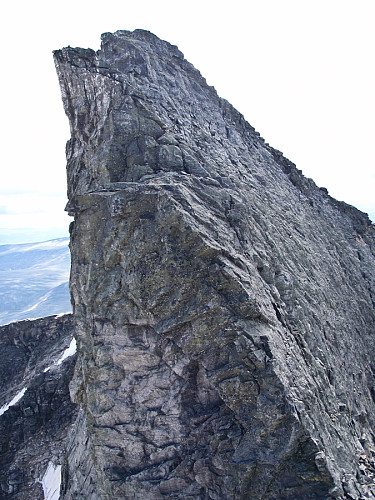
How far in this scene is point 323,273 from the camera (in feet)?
88.4

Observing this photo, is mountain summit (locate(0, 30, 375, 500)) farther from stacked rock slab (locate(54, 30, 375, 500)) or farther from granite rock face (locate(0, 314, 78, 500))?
granite rock face (locate(0, 314, 78, 500))

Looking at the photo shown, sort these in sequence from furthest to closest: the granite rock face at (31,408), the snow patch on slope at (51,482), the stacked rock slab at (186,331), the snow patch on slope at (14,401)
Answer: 1. the snow patch on slope at (14,401)
2. the granite rock face at (31,408)
3. the snow patch on slope at (51,482)
4. the stacked rock slab at (186,331)

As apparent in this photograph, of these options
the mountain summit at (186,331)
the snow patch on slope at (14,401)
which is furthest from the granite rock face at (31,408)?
the mountain summit at (186,331)

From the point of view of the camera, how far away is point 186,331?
629 inches

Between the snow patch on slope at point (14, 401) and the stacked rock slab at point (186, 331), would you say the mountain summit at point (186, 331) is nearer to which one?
the stacked rock slab at point (186, 331)

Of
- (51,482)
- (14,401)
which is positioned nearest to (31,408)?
(14,401)

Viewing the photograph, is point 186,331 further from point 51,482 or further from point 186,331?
point 51,482

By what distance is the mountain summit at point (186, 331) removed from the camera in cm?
1453

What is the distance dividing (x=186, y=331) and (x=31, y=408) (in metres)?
32.9

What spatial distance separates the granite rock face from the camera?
118ft

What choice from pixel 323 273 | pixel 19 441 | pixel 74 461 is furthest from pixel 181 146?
pixel 19 441

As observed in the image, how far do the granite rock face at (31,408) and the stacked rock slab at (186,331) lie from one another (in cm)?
1607

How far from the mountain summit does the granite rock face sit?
1583 centimetres

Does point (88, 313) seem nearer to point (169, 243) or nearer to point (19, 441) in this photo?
point (169, 243)
